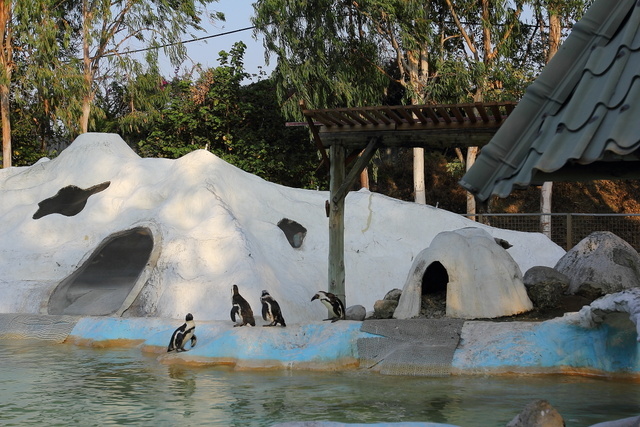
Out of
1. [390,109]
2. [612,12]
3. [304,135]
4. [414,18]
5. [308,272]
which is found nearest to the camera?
[612,12]

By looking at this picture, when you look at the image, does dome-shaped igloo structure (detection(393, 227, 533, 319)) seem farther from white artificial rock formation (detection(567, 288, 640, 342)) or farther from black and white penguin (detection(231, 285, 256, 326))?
white artificial rock formation (detection(567, 288, 640, 342))

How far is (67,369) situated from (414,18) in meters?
16.6

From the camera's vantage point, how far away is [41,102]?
27.6 meters

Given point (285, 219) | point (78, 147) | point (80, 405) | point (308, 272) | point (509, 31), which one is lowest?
point (80, 405)

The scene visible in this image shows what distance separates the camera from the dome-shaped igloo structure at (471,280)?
43.0 feet

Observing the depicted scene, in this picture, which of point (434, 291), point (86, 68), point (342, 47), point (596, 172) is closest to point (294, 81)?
point (342, 47)

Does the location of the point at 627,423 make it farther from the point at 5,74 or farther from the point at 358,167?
the point at 5,74

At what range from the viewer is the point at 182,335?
11.8m

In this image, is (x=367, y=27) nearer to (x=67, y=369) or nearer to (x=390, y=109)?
(x=390, y=109)

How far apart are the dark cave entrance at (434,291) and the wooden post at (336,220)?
138cm

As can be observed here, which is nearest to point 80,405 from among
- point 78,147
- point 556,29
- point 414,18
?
point 78,147

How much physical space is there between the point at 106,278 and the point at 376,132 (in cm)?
812

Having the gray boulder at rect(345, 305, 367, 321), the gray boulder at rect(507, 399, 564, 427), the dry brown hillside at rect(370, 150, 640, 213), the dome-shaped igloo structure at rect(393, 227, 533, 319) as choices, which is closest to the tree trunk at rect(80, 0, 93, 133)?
the dry brown hillside at rect(370, 150, 640, 213)

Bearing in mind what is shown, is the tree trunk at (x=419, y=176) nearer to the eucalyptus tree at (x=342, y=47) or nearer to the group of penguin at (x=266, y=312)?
the eucalyptus tree at (x=342, y=47)
